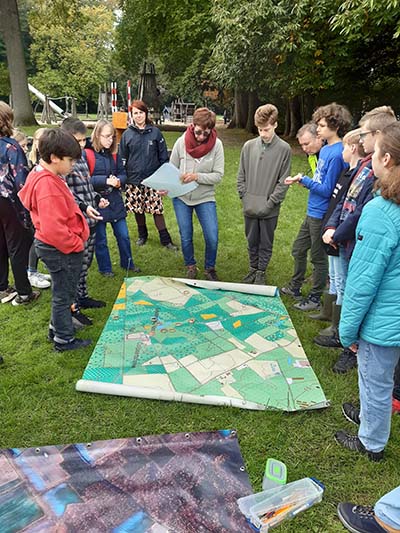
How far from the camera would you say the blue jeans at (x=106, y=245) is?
4.59 m

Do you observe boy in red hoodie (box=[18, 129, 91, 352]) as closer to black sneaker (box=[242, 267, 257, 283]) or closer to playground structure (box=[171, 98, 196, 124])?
black sneaker (box=[242, 267, 257, 283])

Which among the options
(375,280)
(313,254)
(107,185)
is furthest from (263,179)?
(375,280)

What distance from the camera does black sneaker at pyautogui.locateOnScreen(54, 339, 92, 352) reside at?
11.1 ft

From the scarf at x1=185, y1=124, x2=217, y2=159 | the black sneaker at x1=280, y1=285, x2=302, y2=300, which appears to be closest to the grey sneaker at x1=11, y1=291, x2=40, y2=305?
the scarf at x1=185, y1=124, x2=217, y2=159

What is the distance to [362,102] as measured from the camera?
16.6 meters

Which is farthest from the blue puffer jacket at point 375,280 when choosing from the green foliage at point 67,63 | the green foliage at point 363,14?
the green foliage at point 67,63

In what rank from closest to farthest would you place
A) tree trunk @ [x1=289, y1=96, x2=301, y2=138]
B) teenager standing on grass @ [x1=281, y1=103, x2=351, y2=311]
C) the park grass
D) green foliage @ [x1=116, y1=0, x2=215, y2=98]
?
the park grass
teenager standing on grass @ [x1=281, y1=103, x2=351, y2=311]
green foliage @ [x1=116, y1=0, x2=215, y2=98]
tree trunk @ [x1=289, y1=96, x2=301, y2=138]

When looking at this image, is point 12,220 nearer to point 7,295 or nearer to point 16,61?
point 7,295

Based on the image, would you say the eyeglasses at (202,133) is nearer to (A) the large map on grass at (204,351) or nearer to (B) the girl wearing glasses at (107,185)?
(B) the girl wearing glasses at (107,185)

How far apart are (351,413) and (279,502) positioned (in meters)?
0.85

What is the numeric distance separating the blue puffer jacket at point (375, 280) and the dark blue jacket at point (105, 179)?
112 inches

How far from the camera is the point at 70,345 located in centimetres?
340

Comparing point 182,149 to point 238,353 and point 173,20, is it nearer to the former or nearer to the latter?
point 238,353

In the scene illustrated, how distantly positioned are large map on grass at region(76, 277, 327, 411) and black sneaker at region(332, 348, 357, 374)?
22cm
